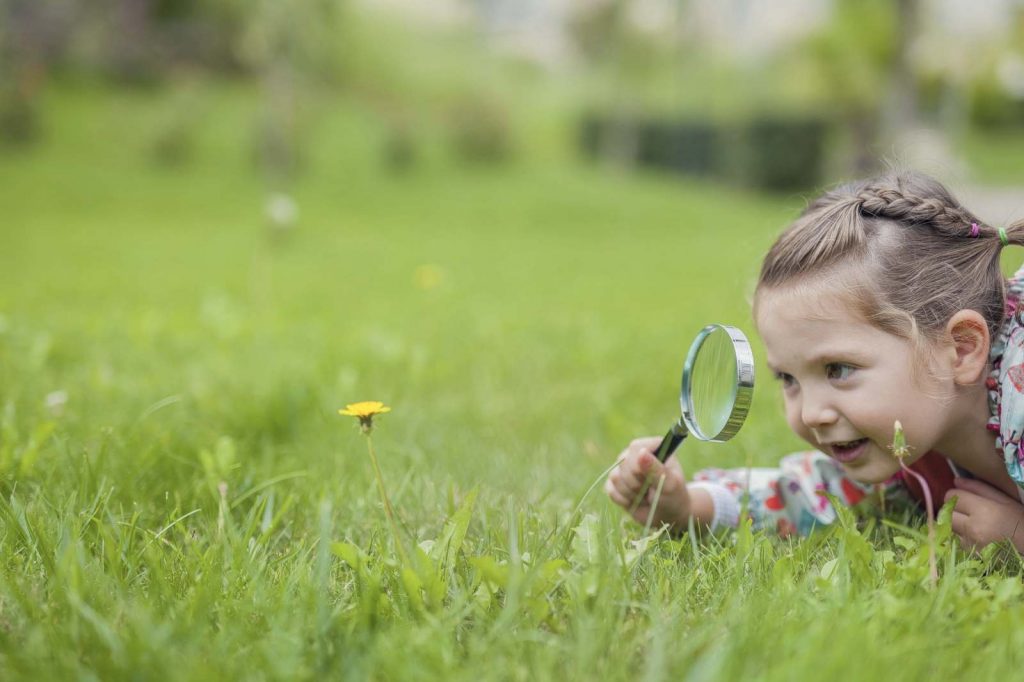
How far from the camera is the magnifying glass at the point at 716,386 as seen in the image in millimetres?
1435

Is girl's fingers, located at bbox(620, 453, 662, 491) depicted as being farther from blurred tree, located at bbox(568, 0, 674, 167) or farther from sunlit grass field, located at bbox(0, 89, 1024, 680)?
blurred tree, located at bbox(568, 0, 674, 167)

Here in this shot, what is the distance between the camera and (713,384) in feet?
5.04

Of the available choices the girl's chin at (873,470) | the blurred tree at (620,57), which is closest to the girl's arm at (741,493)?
the girl's chin at (873,470)

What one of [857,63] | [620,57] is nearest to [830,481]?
[620,57]

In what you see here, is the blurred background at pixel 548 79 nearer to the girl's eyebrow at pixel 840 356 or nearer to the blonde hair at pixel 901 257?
the blonde hair at pixel 901 257

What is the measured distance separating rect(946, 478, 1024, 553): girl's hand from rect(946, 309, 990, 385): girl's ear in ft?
0.71

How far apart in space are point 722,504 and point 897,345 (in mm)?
514

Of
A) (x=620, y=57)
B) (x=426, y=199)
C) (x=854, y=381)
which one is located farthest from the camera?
(x=620, y=57)

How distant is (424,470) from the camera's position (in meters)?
2.15

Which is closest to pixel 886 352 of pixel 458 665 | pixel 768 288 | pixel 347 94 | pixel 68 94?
pixel 768 288

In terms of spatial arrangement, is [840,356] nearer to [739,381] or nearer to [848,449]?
[848,449]

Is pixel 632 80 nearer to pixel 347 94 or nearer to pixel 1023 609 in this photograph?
pixel 347 94

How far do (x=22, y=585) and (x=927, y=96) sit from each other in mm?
39105

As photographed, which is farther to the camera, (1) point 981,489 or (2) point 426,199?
(2) point 426,199
